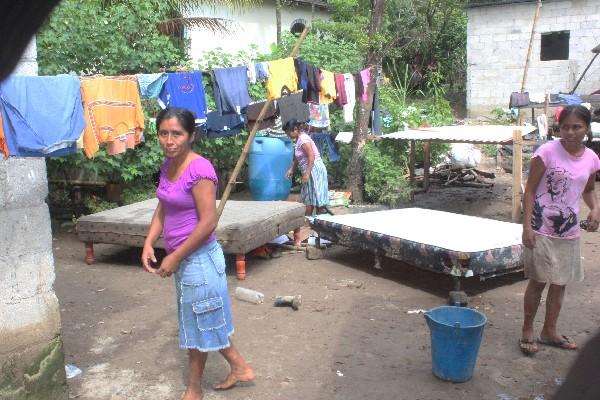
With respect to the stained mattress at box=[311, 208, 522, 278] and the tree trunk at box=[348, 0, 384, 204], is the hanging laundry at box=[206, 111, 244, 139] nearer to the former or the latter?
the stained mattress at box=[311, 208, 522, 278]

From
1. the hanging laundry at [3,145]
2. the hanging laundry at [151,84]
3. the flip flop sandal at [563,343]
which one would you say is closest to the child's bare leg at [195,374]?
the hanging laundry at [3,145]

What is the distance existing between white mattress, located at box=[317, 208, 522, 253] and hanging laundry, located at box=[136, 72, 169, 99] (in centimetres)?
243

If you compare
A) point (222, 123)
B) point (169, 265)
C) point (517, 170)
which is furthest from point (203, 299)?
point (517, 170)

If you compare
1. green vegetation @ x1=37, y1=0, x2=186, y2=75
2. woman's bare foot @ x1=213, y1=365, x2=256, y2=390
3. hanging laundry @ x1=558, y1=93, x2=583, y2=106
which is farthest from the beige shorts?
hanging laundry @ x1=558, y1=93, x2=583, y2=106

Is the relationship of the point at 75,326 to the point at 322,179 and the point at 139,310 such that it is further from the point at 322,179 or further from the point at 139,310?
the point at 322,179

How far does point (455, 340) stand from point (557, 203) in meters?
1.15

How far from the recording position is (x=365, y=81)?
939 cm

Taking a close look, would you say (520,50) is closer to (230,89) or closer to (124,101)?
(230,89)

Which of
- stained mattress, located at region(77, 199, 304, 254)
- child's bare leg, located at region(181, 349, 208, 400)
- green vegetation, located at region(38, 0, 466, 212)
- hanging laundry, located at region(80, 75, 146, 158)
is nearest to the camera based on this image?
child's bare leg, located at region(181, 349, 208, 400)

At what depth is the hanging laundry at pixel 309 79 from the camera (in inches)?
293

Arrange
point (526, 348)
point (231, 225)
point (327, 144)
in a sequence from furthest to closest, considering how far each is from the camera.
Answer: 1. point (327, 144)
2. point (231, 225)
3. point (526, 348)

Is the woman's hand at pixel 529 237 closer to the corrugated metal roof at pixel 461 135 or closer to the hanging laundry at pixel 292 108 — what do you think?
the corrugated metal roof at pixel 461 135

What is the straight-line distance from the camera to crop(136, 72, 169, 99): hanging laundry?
5934mm

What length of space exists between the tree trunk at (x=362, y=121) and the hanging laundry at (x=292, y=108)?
1258 millimetres
